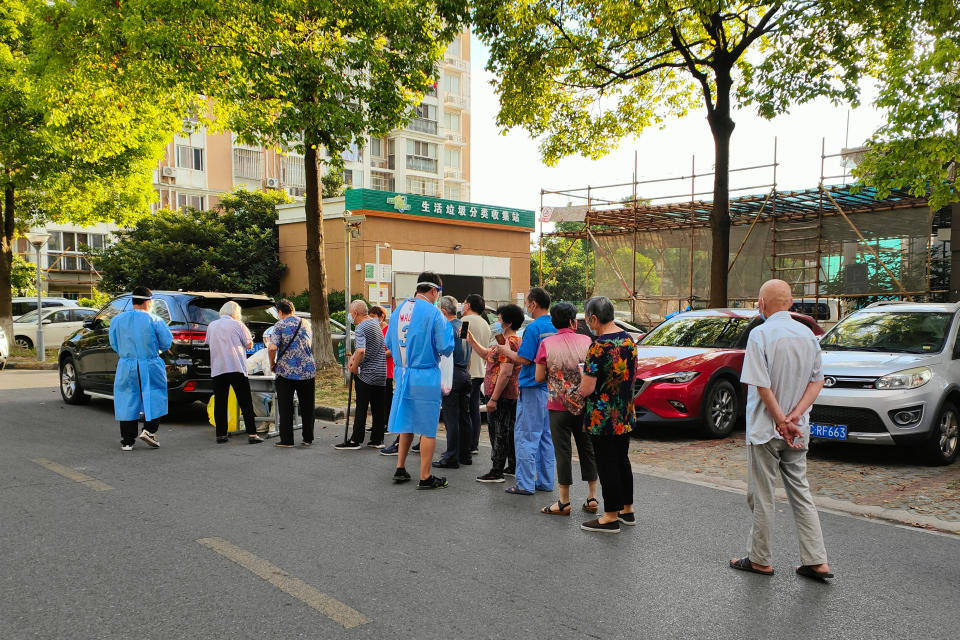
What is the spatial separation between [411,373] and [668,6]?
909cm

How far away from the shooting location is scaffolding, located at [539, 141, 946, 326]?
1877 centimetres

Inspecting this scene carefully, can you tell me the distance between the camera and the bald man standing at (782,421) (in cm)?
436

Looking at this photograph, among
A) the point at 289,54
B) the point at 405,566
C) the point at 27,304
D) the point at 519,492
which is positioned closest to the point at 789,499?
the point at 405,566

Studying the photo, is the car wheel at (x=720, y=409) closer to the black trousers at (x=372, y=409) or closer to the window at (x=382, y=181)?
the black trousers at (x=372, y=409)

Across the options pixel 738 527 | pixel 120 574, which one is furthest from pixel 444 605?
pixel 738 527

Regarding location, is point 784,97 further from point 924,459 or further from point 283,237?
point 283,237

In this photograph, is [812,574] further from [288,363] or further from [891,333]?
[288,363]

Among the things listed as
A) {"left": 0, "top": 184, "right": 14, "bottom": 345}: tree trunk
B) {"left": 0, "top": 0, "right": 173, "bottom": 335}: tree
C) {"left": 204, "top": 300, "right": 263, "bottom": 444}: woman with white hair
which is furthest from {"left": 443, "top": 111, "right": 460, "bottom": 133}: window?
{"left": 204, "top": 300, "right": 263, "bottom": 444}: woman with white hair

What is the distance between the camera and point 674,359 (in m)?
9.56

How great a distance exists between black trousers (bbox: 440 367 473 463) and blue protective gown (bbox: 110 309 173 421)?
340 cm

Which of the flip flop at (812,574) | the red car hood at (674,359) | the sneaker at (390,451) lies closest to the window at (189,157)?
the red car hood at (674,359)

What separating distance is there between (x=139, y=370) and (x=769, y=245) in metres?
18.1

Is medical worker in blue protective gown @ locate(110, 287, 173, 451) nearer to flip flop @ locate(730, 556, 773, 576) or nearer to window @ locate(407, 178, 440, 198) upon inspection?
flip flop @ locate(730, 556, 773, 576)

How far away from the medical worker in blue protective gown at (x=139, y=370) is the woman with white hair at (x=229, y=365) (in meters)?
0.56
